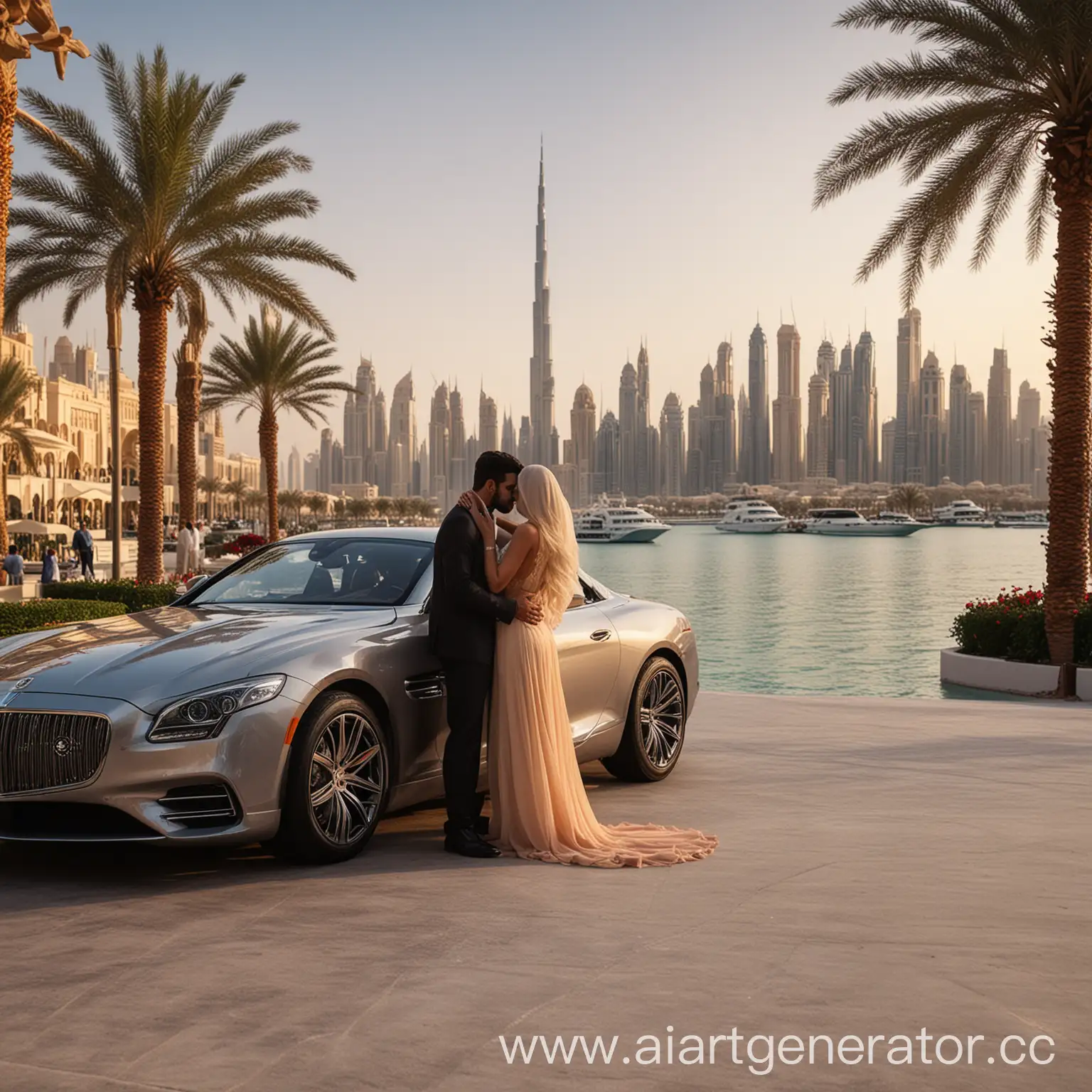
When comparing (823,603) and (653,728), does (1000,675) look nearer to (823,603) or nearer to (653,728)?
(653,728)

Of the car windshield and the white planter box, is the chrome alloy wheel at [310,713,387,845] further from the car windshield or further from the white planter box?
the white planter box

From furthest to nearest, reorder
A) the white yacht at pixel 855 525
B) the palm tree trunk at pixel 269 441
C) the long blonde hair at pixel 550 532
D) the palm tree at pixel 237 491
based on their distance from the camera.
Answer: the palm tree at pixel 237 491
the white yacht at pixel 855 525
the palm tree trunk at pixel 269 441
the long blonde hair at pixel 550 532

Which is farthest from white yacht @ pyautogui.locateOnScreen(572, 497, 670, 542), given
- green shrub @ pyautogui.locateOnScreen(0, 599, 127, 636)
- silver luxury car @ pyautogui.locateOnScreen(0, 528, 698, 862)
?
silver luxury car @ pyautogui.locateOnScreen(0, 528, 698, 862)

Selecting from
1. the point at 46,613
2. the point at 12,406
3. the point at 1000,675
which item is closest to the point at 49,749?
the point at 46,613

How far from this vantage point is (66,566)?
136ft

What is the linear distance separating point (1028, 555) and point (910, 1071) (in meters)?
110

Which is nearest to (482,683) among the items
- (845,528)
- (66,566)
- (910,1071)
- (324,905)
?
(324,905)

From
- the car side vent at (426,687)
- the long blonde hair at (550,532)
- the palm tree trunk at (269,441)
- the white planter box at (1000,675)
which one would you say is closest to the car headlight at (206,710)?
the car side vent at (426,687)

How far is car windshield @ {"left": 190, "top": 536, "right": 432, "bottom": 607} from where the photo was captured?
6.95m

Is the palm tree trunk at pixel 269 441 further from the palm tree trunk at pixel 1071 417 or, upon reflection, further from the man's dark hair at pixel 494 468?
the man's dark hair at pixel 494 468

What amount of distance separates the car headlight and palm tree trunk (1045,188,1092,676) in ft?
46.7

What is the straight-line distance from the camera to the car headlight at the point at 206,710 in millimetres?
5445

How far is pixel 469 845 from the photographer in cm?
613

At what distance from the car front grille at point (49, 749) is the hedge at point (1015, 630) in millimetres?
14791
